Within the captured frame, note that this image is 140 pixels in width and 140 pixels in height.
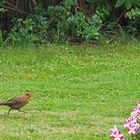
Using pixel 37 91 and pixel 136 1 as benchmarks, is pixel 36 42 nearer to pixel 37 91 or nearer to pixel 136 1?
pixel 136 1

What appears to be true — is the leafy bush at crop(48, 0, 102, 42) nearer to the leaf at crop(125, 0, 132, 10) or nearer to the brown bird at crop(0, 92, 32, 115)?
the leaf at crop(125, 0, 132, 10)

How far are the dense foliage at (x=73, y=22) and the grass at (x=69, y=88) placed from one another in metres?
0.53

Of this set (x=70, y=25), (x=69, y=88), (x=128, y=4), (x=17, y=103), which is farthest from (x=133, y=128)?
(x=70, y=25)

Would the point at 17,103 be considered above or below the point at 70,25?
above

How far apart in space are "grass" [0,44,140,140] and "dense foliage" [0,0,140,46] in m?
0.53

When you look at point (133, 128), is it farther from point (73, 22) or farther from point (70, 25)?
point (70, 25)

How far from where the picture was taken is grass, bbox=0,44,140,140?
26.0 feet

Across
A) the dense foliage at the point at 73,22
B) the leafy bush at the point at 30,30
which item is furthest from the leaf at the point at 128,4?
the leafy bush at the point at 30,30

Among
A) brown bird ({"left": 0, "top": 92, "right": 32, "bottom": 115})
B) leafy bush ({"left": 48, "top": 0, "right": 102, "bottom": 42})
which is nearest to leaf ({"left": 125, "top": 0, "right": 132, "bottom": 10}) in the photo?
leafy bush ({"left": 48, "top": 0, "right": 102, "bottom": 42})

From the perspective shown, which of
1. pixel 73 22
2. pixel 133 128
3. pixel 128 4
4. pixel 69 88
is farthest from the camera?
pixel 73 22

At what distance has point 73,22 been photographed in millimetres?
14766

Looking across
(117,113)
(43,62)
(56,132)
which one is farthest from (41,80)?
(56,132)

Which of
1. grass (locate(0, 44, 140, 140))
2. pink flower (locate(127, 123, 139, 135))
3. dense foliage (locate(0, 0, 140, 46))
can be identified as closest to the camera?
pink flower (locate(127, 123, 139, 135))

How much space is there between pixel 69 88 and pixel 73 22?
4.38m
